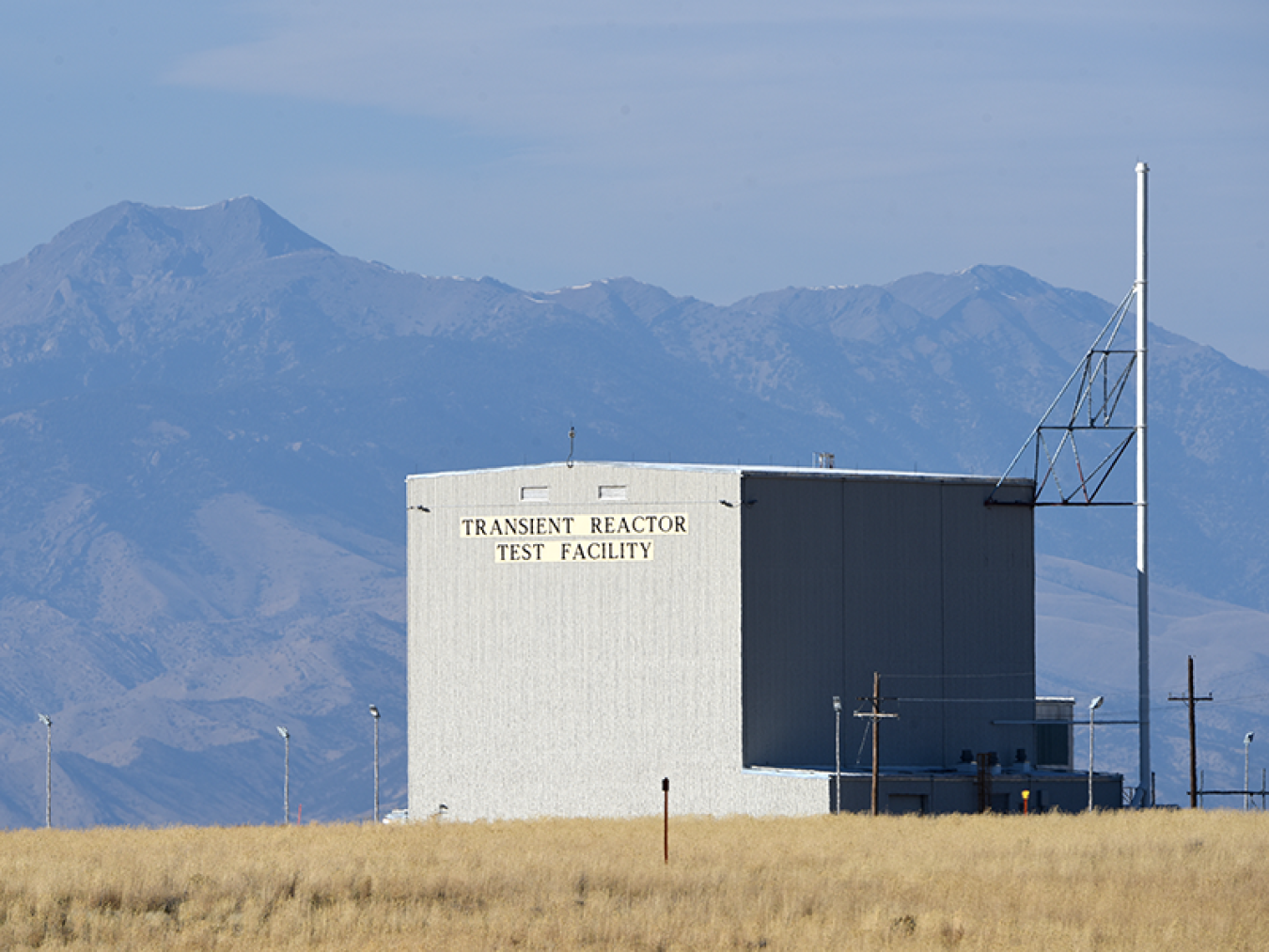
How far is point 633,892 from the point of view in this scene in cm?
3266

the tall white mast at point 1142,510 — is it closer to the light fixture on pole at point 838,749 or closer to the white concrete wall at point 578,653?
the light fixture on pole at point 838,749

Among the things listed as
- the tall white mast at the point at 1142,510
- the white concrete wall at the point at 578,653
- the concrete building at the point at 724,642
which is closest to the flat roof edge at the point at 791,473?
the concrete building at the point at 724,642

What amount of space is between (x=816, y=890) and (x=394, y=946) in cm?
899

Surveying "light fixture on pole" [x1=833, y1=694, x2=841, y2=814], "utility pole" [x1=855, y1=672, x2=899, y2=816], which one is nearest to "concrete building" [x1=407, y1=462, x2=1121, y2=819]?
"light fixture on pole" [x1=833, y1=694, x2=841, y2=814]

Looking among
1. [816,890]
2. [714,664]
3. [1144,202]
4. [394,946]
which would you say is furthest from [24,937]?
[1144,202]

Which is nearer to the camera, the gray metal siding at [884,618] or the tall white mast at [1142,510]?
the gray metal siding at [884,618]

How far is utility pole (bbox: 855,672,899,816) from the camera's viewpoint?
2393 inches

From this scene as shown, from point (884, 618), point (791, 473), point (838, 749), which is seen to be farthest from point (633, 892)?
point (884, 618)

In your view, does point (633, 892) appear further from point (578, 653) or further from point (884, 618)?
point (578, 653)

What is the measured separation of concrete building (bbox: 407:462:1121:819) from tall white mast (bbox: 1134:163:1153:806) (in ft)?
7.00

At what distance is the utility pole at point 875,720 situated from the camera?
60781 mm

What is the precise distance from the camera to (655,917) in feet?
95.8

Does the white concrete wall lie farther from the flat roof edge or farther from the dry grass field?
the dry grass field

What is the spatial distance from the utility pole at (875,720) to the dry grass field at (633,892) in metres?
14.8
